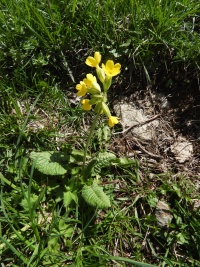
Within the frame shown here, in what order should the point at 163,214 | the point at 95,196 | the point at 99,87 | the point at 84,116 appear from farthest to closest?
1. the point at 84,116
2. the point at 163,214
3. the point at 95,196
4. the point at 99,87

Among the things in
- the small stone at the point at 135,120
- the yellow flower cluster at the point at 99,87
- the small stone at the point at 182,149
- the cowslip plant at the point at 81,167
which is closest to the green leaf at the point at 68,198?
the cowslip plant at the point at 81,167

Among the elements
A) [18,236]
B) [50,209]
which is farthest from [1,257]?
[50,209]

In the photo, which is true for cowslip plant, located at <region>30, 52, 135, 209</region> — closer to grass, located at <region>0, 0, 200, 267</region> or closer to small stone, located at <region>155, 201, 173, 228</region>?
grass, located at <region>0, 0, 200, 267</region>

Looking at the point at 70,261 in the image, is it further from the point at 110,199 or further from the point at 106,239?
the point at 110,199

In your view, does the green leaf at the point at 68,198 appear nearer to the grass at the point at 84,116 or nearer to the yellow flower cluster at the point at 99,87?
the grass at the point at 84,116

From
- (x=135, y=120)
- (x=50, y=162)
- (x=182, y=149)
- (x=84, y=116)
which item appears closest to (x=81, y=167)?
(x=50, y=162)

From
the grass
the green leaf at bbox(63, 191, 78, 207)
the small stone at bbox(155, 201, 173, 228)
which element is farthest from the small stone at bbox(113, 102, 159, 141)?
the green leaf at bbox(63, 191, 78, 207)

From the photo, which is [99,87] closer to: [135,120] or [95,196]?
[95,196]
